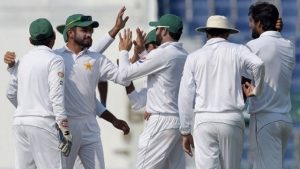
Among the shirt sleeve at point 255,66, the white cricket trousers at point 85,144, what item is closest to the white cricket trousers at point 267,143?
the shirt sleeve at point 255,66

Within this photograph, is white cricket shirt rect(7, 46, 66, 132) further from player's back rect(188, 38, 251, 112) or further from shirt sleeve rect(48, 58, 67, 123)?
player's back rect(188, 38, 251, 112)

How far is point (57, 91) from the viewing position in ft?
43.6

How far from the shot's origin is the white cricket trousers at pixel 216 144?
1303cm

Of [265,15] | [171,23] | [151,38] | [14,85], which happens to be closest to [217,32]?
[265,15]

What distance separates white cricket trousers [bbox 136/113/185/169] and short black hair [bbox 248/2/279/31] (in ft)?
4.17

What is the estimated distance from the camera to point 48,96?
13.5 metres

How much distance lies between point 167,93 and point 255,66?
1336 millimetres

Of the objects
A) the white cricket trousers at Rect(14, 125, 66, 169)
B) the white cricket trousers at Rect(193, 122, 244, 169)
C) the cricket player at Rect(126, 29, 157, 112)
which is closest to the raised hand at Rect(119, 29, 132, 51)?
the cricket player at Rect(126, 29, 157, 112)

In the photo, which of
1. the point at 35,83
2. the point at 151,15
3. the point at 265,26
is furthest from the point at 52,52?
the point at 151,15

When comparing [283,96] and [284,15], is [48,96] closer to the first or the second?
[283,96]

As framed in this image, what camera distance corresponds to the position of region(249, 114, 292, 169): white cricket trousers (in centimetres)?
1355

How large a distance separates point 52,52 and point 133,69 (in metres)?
0.83

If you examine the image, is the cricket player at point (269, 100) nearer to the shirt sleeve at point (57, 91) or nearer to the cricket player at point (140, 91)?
the cricket player at point (140, 91)

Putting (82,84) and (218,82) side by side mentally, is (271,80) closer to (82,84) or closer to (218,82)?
(218,82)
